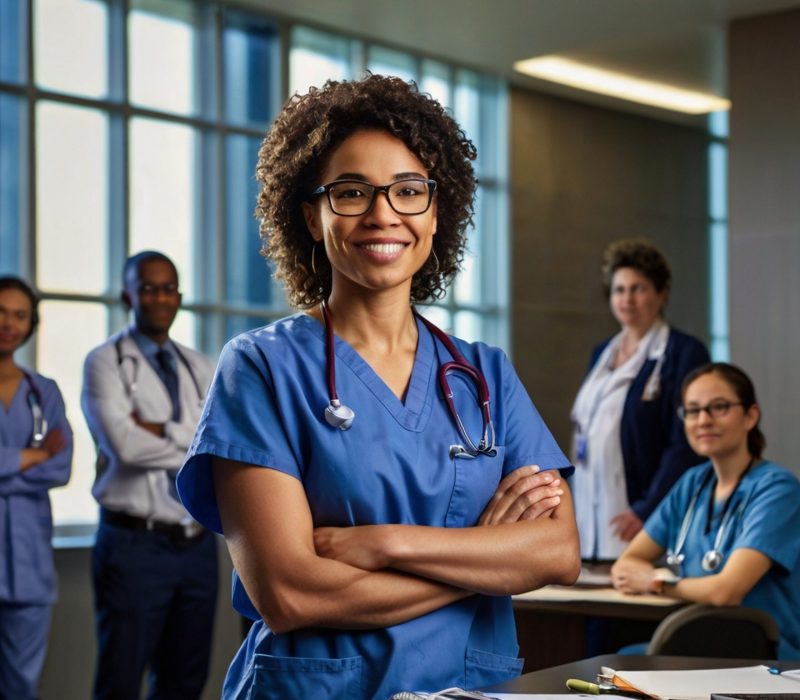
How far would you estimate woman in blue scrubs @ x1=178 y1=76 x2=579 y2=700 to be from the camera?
187cm

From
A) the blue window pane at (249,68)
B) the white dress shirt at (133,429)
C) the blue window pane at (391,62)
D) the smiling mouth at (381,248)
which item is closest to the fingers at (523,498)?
the smiling mouth at (381,248)

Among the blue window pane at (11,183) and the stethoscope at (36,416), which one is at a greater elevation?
the blue window pane at (11,183)

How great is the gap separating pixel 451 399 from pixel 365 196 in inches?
13.9

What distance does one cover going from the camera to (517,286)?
8.12 metres

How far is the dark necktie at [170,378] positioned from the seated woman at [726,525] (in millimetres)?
1832

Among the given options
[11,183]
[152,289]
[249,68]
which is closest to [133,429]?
[152,289]

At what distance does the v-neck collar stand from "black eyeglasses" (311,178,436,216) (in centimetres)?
20

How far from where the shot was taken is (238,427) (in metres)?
1.91

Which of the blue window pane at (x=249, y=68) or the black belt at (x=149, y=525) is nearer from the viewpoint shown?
the black belt at (x=149, y=525)

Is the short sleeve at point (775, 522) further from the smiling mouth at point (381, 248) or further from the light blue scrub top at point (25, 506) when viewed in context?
the light blue scrub top at point (25, 506)

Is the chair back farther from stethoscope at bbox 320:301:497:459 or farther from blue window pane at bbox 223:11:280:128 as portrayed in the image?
blue window pane at bbox 223:11:280:128

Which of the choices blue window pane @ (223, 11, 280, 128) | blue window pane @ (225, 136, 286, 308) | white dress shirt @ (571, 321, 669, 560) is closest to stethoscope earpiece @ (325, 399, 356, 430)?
white dress shirt @ (571, 321, 669, 560)

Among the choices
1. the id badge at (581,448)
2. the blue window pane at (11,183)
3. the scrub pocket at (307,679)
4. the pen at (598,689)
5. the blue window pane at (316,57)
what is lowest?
the pen at (598,689)

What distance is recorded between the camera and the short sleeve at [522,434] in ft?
6.95
